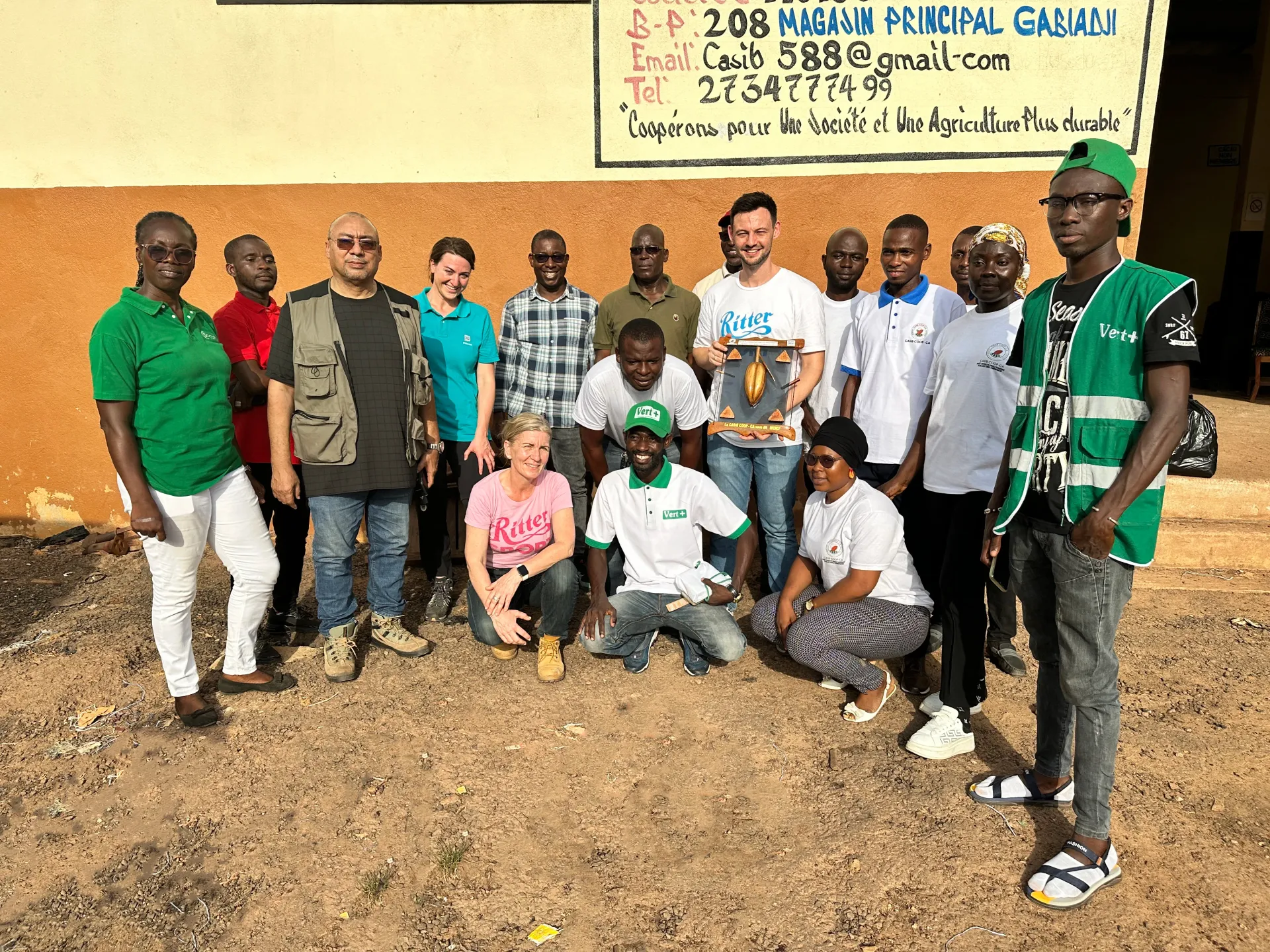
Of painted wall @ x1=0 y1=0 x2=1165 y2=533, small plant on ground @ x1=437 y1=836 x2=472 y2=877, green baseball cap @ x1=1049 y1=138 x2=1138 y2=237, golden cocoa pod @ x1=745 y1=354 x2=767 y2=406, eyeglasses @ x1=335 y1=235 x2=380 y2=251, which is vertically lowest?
small plant on ground @ x1=437 y1=836 x2=472 y2=877

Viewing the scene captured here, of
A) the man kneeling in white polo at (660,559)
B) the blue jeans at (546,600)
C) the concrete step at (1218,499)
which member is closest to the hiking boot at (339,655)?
the blue jeans at (546,600)

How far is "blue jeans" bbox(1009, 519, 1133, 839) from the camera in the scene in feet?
7.87

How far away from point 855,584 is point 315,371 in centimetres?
258

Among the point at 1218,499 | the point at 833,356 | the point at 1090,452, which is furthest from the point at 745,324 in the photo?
the point at 1218,499

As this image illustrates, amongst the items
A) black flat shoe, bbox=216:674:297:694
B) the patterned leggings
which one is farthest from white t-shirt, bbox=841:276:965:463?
black flat shoe, bbox=216:674:297:694

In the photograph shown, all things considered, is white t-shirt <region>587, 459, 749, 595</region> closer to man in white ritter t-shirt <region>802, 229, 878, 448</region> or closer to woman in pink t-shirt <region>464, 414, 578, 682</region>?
woman in pink t-shirt <region>464, 414, 578, 682</region>

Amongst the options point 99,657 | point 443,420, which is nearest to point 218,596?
point 99,657

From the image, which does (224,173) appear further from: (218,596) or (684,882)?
(684,882)

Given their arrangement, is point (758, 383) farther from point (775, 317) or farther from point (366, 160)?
point (366, 160)

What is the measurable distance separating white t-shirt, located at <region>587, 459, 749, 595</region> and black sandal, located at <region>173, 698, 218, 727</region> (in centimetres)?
186

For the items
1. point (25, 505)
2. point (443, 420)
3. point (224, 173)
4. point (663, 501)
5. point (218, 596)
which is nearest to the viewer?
point (663, 501)

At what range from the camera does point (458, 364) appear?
453cm

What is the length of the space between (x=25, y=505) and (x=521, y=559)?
4.35 metres

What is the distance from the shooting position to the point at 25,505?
604 centimetres
